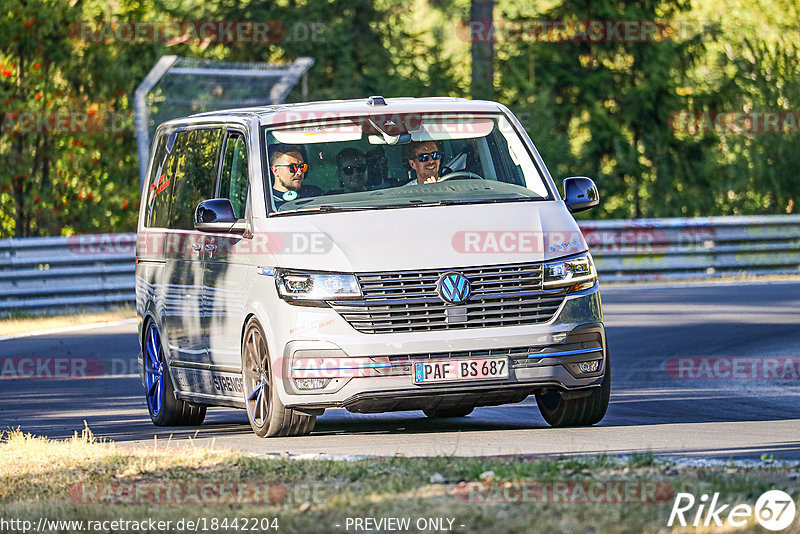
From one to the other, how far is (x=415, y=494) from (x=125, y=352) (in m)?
10.6

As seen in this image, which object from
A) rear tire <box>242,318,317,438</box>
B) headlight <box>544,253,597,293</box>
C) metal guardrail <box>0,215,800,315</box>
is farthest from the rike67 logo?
metal guardrail <box>0,215,800,315</box>

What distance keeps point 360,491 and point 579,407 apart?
3.37 metres

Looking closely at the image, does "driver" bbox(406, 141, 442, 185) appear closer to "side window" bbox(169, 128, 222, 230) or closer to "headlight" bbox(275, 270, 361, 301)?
"headlight" bbox(275, 270, 361, 301)

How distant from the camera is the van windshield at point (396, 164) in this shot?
10367 mm

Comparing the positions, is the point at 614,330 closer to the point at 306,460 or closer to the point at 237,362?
the point at 237,362

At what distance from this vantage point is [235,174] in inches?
435

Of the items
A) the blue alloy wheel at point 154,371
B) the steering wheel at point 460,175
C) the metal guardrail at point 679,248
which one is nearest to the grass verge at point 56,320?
the metal guardrail at point 679,248

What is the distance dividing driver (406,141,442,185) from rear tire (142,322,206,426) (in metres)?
2.48

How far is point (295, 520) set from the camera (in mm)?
6574

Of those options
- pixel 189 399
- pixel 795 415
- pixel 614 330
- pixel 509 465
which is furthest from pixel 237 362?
pixel 614 330

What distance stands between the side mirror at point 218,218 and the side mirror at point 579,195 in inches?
85.1

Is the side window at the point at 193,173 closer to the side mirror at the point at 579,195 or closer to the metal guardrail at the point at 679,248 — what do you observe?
the side mirror at the point at 579,195

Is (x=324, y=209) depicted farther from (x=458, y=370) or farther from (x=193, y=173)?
(x=193, y=173)

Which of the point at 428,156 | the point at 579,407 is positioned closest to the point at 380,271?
the point at 428,156
